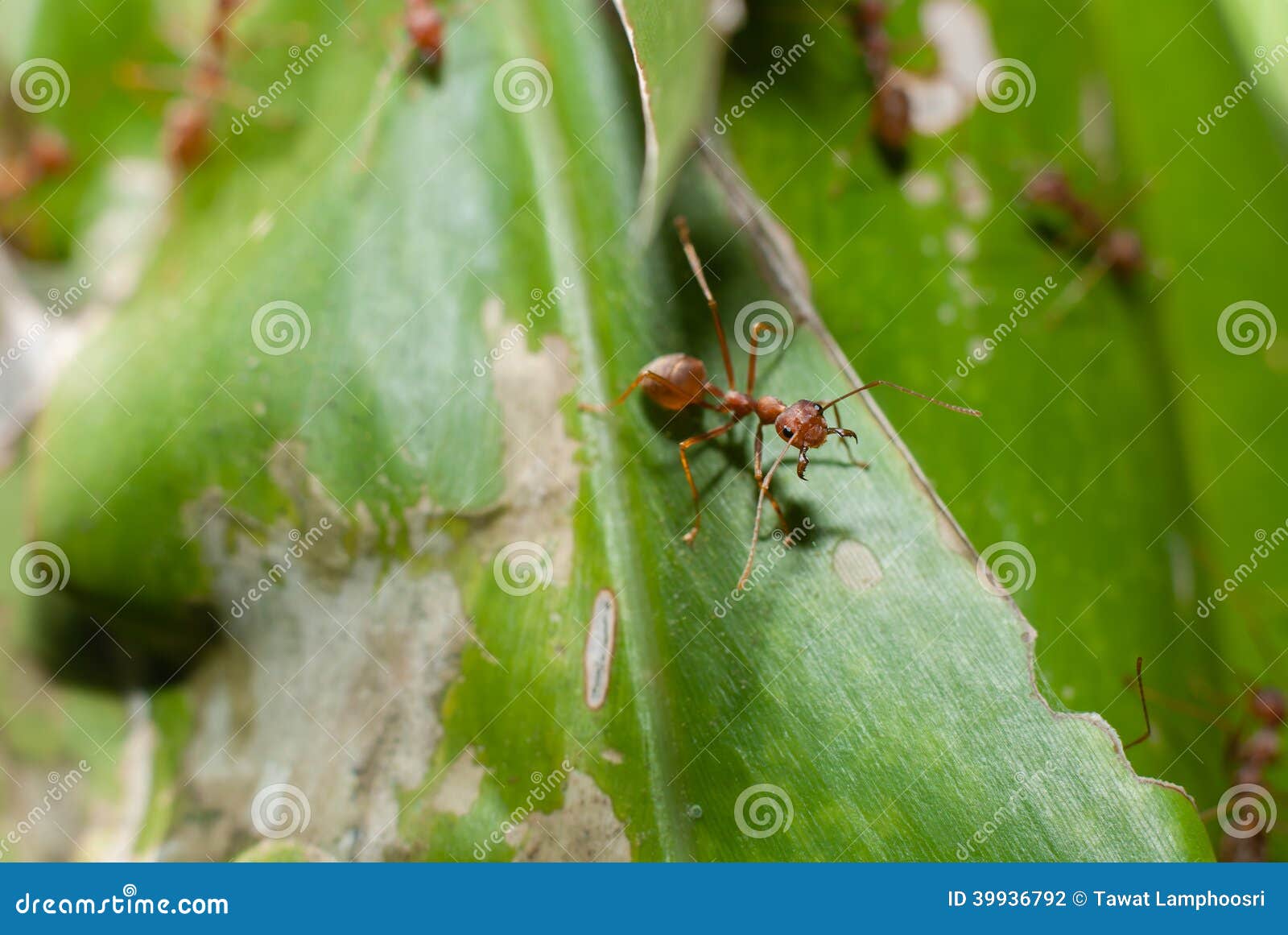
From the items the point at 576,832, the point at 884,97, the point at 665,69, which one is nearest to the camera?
the point at 665,69

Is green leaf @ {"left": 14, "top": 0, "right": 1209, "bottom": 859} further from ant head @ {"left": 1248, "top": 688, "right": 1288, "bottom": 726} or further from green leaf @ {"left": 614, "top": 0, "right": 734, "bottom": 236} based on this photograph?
ant head @ {"left": 1248, "top": 688, "right": 1288, "bottom": 726}

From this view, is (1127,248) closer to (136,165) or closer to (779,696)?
(779,696)

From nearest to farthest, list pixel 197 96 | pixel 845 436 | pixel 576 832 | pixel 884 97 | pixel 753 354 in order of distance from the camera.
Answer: pixel 576 832, pixel 845 436, pixel 753 354, pixel 884 97, pixel 197 96

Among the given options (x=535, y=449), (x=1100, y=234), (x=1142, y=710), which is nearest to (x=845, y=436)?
(x=535, y=449)

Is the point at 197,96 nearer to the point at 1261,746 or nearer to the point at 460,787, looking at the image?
the point at 460,787

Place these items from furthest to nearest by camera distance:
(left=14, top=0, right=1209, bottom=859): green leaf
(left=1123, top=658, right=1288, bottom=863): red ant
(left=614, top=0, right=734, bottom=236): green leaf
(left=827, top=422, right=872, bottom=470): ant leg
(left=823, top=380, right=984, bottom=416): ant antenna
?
(left=1123, top=658, right=1288, bottom=863): red ant, (left=823, top=380, right=984, bottom=416): ant antenna, (left=827, top=422, right=872, bottom=470): ant leg, (left=14, top=0, right=1209, bottom=859): green leaf, (left=614, top=0, right=734, bottom=236): green leaf

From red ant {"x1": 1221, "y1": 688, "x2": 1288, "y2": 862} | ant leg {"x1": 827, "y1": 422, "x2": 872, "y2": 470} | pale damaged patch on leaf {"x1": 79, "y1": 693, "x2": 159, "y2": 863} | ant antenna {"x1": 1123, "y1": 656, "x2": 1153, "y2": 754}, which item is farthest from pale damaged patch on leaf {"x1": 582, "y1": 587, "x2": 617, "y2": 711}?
red ant {"x1": 1221, "y1": 688, "x2": 1288, "y2": 862}

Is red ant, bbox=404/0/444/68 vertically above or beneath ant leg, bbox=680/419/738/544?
above
